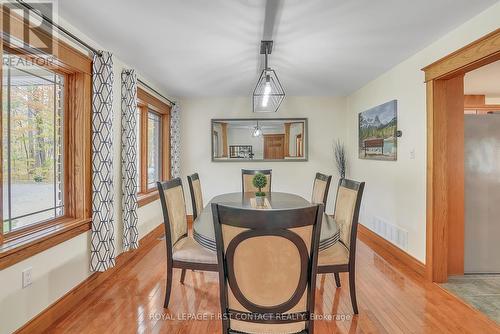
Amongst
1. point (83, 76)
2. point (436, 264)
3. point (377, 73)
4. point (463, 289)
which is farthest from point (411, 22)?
point (83, 76)

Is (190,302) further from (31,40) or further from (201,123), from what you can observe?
(201,123)

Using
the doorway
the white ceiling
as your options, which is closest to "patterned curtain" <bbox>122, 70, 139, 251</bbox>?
the doorway

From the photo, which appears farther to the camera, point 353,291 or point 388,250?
point 388,250

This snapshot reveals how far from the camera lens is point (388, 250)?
369 centimetres

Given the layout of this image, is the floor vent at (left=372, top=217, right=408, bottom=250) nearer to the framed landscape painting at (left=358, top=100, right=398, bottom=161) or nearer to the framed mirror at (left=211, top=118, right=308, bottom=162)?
the framed landscape painting at (left=358, top=100, right=398, bottom=161)

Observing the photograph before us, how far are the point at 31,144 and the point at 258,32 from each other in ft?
6.49

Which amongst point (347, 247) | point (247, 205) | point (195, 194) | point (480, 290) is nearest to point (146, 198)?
point (195, 194)

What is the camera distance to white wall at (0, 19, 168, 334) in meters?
1.82

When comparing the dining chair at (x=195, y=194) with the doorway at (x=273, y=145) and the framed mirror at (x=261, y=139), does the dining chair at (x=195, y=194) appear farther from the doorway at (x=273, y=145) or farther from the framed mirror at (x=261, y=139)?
the doorway at (x=273, y=145)

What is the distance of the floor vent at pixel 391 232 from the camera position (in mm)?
3372

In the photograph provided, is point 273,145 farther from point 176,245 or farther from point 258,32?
point 176,245

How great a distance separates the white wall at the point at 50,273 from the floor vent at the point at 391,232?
124 inches

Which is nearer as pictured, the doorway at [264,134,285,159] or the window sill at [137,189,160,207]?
the window sill at [137,189,160,207]

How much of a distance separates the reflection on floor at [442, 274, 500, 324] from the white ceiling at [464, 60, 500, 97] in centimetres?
240
